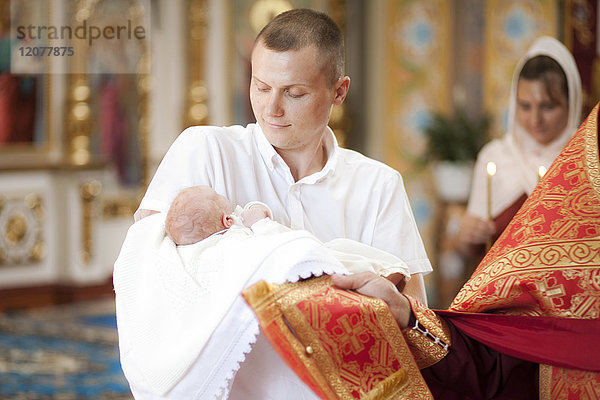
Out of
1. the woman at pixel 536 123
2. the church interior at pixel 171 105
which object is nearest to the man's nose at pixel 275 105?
the woman at pixel 536 123

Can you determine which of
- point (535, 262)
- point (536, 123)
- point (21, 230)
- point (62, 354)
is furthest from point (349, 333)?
point (21, 230)

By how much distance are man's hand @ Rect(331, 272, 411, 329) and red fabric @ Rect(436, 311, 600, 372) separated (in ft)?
0.59

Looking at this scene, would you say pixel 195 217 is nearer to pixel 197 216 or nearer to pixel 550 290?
pixel 197 216

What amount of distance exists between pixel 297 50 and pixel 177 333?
71cm

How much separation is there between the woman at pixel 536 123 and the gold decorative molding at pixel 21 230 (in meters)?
5.67

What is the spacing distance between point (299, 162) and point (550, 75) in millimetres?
1772

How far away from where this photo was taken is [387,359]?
1981 millimetres

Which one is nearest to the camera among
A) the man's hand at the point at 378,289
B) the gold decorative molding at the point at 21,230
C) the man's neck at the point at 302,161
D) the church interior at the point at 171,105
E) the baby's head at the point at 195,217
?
the man's hand at the point at 378,289

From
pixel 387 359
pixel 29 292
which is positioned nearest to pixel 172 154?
pixel 387 359

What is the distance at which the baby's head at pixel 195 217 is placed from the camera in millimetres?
2039

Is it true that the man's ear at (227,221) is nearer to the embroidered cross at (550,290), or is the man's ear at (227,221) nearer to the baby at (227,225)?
the baby at (227,225)

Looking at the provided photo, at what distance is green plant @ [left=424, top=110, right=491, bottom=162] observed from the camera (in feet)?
Answer: 27.6

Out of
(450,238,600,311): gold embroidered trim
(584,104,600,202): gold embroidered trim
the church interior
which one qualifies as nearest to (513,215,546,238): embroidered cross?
(450,238,600,311): gold embroidered trim

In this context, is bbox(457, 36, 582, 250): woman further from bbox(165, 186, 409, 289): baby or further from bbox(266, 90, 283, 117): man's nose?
bbox(266, 90, 283, 117): man's nose
